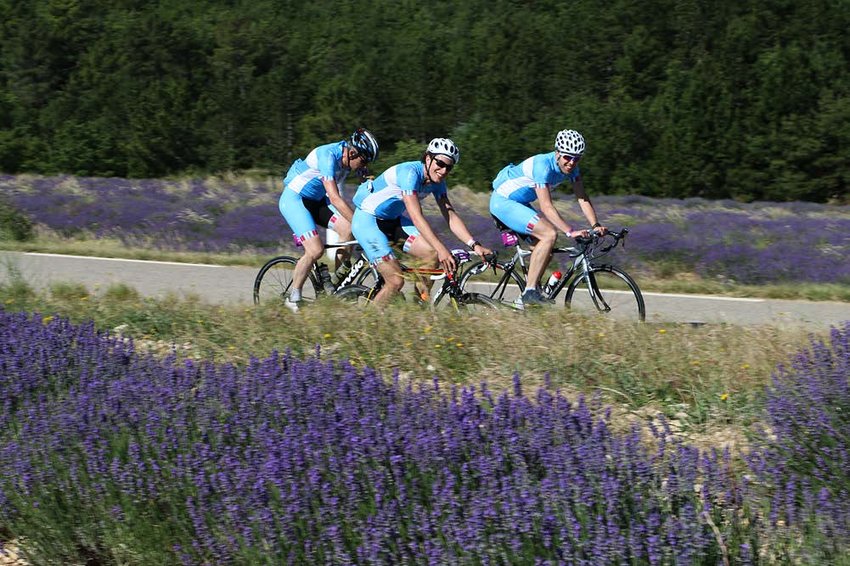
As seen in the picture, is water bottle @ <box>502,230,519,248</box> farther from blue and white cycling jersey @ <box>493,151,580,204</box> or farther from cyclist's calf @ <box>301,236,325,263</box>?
cyclist's calf @ <box>301,236,325,263</box>

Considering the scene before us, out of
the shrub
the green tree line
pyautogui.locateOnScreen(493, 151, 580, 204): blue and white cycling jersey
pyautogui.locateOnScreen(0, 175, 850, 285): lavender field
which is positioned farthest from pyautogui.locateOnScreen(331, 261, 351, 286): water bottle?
the green tree line

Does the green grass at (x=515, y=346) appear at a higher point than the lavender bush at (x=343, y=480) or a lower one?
higher

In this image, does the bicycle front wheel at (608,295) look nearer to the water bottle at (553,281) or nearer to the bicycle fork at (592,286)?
the bicycle fork at (592,286)

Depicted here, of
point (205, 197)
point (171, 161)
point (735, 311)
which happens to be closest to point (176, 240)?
point (205, 197)

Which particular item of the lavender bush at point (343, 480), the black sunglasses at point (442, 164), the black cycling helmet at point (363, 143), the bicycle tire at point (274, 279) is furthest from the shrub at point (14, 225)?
the lavender bush at point (343, 480)

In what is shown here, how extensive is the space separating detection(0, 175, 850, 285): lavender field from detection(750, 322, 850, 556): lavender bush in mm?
8366

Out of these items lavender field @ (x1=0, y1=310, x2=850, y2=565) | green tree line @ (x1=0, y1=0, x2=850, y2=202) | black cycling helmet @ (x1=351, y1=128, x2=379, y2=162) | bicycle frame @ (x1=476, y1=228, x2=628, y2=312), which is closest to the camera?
lavender field @ (x1=0, y1=310, x2=850, y2=565)

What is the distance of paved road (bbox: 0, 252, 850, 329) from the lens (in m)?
10.6

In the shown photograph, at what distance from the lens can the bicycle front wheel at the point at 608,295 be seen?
30.9 ft

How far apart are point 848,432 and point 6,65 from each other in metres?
59.2

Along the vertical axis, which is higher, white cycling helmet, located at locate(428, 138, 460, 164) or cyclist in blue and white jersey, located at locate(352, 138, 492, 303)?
white cycling helmet, located at locate(428, 138, 460, 164)

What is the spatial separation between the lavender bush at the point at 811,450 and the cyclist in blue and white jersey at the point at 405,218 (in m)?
3.39

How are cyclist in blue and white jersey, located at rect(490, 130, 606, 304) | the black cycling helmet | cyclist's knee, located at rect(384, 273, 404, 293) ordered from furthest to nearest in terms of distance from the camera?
cyclist in blue and white jersey, located at rect(490, 130, 606, 304) < the black cycling helmet < cyclist's knee, located at rect(384, 273, 404, 293)

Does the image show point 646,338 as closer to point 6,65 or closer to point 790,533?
point 790,533
